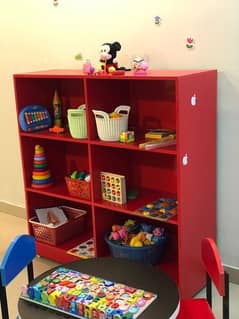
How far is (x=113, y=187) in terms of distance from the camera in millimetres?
2551

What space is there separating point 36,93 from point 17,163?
0.89 m

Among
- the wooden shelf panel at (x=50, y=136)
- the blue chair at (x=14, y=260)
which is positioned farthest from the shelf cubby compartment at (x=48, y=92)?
the blue chair at (x=14, y=260)

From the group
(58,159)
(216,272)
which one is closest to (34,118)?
(58,159)

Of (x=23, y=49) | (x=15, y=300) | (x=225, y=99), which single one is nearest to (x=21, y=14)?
(x=23, y=49)

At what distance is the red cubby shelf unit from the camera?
2.21 metres

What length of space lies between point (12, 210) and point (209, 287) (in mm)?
2307

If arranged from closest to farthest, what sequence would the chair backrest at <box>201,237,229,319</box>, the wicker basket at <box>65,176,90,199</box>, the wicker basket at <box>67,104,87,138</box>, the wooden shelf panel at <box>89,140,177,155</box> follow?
the chair backrest at <box>201,237,229,319</box>, the wooden shelf panel at <box>89,140,177,155</box>, the wicker basket at <box>67,104,87,138</box>, the wicker basket at <box>65,176,90,199</box>

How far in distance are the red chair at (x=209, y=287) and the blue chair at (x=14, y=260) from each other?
0.63 m

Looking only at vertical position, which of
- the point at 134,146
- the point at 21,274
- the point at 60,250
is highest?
the point at 134,146

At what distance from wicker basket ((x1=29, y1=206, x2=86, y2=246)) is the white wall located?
94 cm

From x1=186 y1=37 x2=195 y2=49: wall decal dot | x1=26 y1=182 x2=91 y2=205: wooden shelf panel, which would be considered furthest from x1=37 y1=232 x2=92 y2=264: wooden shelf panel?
x1=186 y1=37 x2=195 y2=49: wall decal dot

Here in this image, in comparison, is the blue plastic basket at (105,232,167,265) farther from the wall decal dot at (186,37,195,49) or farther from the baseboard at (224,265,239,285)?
the wall decal dot at (186,37,195,49)

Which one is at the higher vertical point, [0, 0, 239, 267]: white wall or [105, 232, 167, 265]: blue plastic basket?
[0, 0, 239, 267]: white wall

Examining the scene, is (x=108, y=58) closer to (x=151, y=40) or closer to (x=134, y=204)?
(x=151, y=40)
